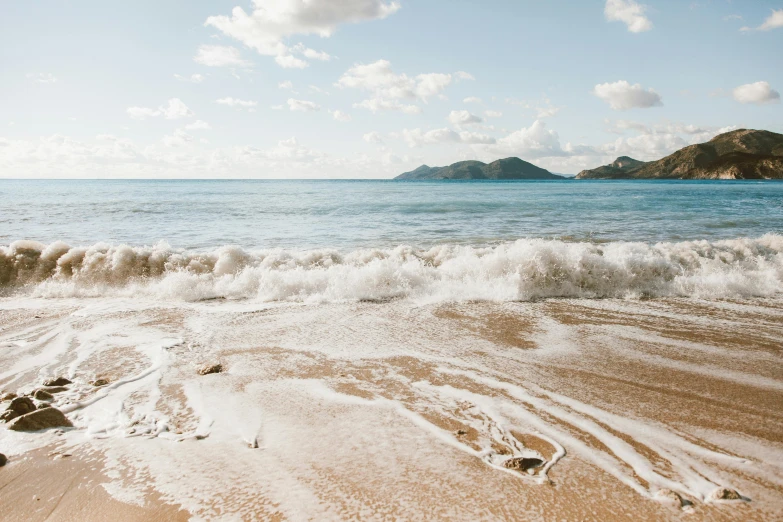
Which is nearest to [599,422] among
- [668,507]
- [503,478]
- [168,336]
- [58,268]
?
[668,507]

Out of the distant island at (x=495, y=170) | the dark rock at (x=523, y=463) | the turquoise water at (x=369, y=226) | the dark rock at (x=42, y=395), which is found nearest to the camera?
the dark rock at (x=523, y=463)

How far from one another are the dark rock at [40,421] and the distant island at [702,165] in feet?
486

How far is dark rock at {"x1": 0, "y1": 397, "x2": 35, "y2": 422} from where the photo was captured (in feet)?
13.5

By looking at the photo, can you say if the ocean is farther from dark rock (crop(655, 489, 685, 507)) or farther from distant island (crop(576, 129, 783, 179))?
distant island (crop(576, 129, 783, 179))

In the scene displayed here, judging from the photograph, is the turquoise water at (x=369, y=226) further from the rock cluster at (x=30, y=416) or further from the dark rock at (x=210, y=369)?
the rock cluster at (x=30, y=416)

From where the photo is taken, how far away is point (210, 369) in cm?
532

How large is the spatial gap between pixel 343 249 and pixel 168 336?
27.5 feet

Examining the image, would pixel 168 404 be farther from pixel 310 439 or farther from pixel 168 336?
pixel 168 336

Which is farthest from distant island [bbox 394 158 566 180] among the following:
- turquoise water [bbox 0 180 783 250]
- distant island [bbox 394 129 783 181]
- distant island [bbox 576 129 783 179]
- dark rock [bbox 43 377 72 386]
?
dark rock [bbox 43 377 72 386]

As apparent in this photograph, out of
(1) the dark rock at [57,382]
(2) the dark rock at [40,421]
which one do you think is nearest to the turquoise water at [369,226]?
(1) the dark rock at [57,382]

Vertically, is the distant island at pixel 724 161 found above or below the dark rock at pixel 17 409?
above

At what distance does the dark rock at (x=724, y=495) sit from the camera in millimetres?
2975

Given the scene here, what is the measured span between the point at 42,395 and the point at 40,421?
0.73m

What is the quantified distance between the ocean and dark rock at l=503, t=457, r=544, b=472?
0.9 inches
